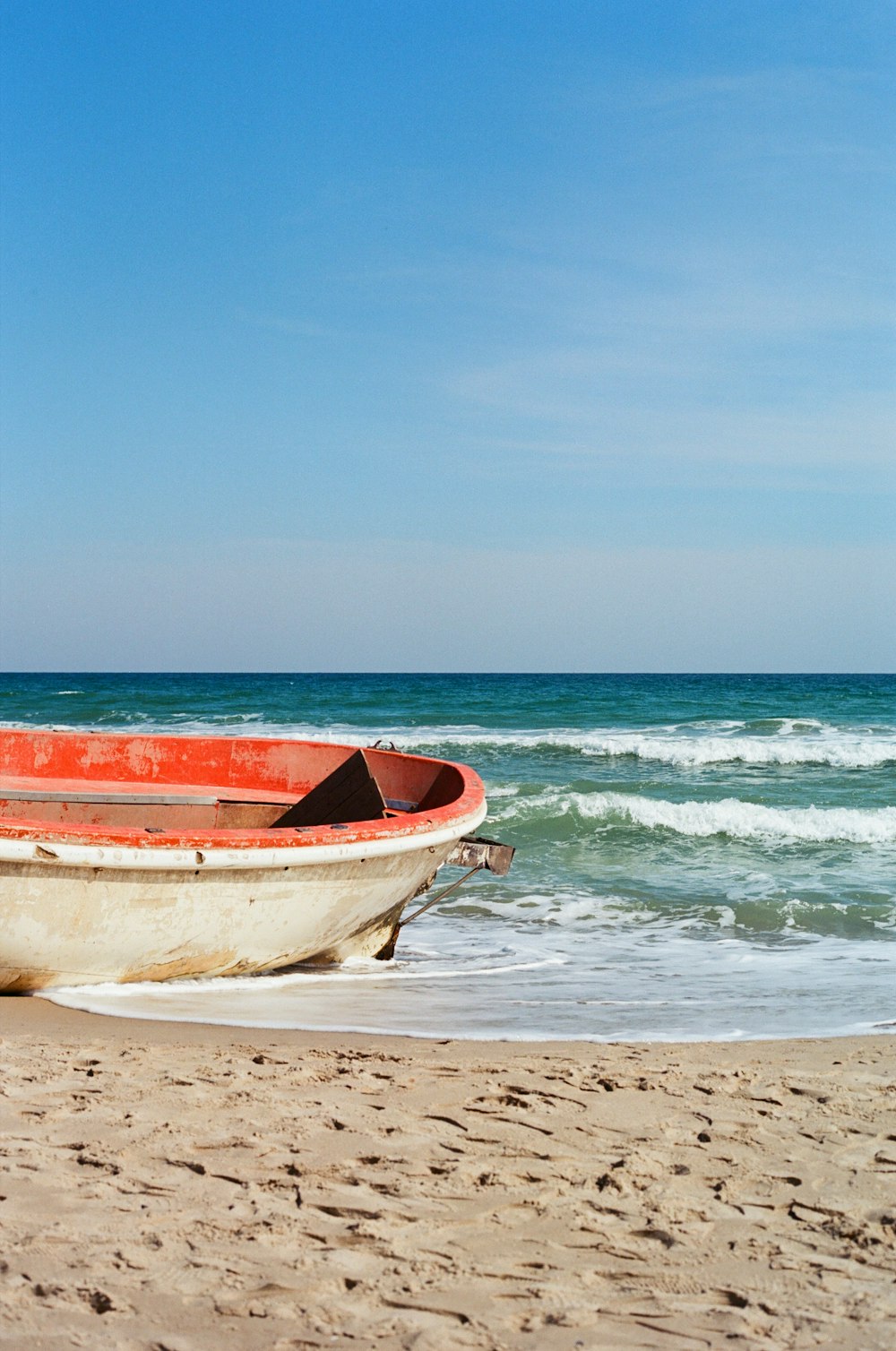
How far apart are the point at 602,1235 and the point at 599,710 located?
96.1 feet

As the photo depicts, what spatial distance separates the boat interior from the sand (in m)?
2.86

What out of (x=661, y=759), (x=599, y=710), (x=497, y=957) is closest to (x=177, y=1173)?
(x=497, y=957)

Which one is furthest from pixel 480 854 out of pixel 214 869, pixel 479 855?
pixel 214 869

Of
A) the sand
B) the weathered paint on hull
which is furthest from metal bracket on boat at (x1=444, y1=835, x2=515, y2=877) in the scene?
the sand

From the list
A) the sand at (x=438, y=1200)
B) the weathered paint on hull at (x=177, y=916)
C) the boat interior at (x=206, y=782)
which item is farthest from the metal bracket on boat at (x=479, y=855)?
the sand at (x=438, y=1200)

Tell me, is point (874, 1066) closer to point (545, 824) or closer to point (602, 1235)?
point (602, 1235)

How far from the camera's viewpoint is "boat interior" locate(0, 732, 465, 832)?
22.1 feet

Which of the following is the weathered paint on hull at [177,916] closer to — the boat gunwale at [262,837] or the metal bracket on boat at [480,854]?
the boat gunwale at [262,837]

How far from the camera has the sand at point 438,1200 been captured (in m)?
2.08

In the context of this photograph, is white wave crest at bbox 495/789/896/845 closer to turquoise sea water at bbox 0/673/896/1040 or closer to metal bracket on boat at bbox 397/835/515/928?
turquoise sea water at bbox 0/673/896/1040

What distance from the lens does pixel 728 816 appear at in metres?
11.9

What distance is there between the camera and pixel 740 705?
34.4 metres

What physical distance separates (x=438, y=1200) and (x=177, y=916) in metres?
2.49

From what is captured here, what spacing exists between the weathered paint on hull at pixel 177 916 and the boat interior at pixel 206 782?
1.00 m
